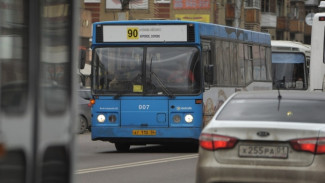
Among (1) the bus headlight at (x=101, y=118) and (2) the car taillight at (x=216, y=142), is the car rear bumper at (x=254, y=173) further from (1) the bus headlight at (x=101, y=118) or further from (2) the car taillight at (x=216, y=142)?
(1) the bus headlight at (x=101, y=118)

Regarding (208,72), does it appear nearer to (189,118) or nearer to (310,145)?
(189,118)

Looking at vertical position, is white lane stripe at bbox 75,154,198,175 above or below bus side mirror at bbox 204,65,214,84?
below

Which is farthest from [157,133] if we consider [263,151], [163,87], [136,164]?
[263,151]

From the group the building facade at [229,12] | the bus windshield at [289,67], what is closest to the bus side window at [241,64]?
the bus windshield at [289,67]

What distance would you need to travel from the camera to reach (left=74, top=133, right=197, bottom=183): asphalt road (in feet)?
50.3

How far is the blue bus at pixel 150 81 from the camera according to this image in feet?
69.3

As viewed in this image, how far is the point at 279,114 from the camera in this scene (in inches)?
436

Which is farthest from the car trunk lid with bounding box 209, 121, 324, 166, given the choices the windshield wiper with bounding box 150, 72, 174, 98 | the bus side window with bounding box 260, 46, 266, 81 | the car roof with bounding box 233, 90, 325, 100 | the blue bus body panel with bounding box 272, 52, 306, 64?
the blue bus body panel with bounding box 272, 52, 306, 64

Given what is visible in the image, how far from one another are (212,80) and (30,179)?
1542 centimetres

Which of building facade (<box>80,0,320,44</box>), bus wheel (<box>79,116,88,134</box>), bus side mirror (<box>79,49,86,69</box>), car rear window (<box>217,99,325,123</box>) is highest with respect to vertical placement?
building facade (<box>80,0,320,44</box>)

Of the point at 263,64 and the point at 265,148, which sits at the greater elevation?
the point at 263,64

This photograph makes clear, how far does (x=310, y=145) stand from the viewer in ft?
34.6

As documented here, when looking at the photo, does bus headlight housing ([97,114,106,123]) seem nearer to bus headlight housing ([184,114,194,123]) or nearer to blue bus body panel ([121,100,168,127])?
blue bus body panel ([121,100,168,127])

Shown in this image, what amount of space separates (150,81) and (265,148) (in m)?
10.6
